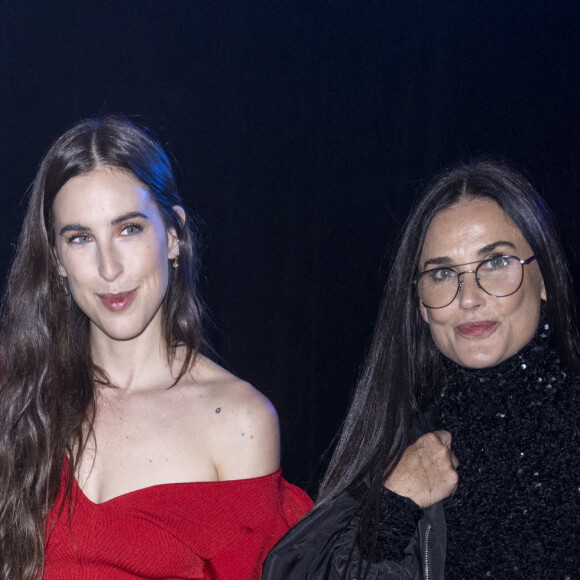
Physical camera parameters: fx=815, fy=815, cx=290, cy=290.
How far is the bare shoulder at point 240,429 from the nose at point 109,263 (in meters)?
0.40

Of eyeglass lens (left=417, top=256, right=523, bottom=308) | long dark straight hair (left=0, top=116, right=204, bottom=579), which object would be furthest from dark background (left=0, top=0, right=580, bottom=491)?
eyeglass lens (left=417, top=256, right=523, bottom=308)

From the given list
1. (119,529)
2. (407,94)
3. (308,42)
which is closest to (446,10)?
(407,94)

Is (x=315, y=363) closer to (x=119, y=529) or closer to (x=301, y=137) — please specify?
(x=301, y=137)

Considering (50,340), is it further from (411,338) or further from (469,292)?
(469,292)

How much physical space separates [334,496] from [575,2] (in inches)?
76.1

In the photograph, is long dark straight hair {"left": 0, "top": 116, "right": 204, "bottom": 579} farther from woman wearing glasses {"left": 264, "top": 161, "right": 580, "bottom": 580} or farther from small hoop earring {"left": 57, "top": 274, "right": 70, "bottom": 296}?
woman wearing glasses {"left": 264, "top": 161, "right": 580, "bottom": 580}

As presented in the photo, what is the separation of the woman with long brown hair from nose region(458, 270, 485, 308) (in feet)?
2.11

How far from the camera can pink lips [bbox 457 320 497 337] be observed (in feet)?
6.12

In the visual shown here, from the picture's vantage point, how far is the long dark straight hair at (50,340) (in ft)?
6.66

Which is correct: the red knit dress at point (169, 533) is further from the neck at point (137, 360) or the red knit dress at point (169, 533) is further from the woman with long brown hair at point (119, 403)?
the neck at point (137, 360)

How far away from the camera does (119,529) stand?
199cm

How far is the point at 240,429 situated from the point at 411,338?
514mm

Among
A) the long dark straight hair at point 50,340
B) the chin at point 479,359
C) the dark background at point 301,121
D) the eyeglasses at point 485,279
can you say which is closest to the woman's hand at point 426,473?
the chin at point 479,359

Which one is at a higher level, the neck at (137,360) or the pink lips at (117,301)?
the pink lips at (117,301)
